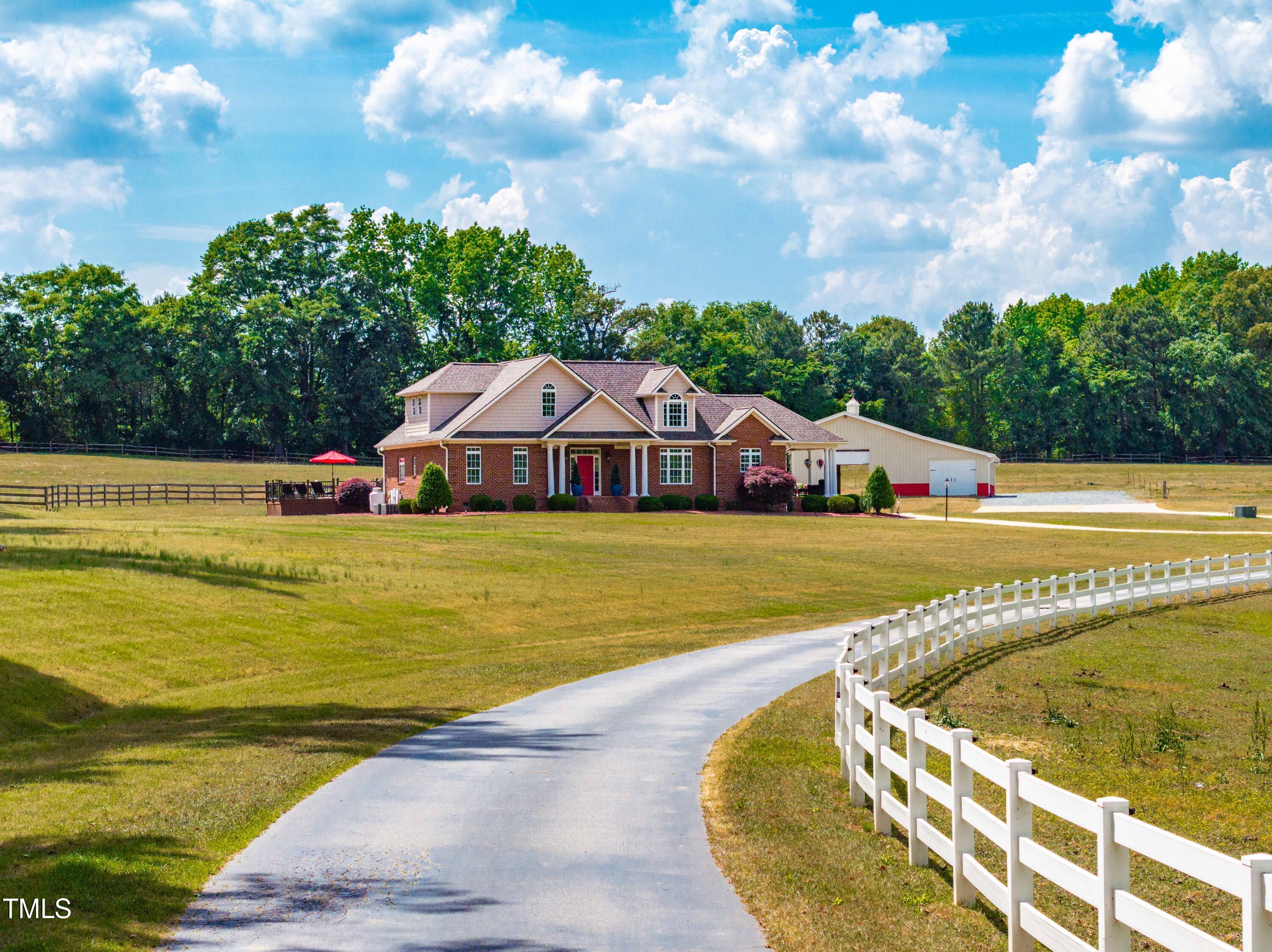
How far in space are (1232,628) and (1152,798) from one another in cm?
1790

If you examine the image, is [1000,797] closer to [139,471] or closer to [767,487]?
[767,487]

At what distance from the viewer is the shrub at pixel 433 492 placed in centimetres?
5653

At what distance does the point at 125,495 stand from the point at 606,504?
2865 centimetres

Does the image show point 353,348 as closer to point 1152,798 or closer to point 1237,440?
point 1237,440

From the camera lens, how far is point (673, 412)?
211 ft

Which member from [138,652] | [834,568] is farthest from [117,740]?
[834,568]

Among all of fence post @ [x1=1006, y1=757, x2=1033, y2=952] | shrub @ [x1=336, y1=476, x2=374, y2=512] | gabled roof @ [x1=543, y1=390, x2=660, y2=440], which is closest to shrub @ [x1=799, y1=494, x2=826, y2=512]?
gabled roof @ [x1=543, y1=390, x2=660, y2=440]

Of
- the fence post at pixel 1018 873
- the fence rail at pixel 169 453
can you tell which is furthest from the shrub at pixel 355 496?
the fence post at pixel 1018 873

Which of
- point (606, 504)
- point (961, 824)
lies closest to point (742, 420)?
point (606, 504)

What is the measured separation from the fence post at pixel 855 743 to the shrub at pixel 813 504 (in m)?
52.4

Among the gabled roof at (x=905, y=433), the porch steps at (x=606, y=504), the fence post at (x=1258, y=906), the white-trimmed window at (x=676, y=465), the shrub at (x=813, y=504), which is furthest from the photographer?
the gabled roof at (x=905, y=433)

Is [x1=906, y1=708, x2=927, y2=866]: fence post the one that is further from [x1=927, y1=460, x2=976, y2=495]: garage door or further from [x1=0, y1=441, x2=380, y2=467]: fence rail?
[x1=0, y1=441, x2=380, y2=467]: fence rail

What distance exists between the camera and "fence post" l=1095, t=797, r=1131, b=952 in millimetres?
6059

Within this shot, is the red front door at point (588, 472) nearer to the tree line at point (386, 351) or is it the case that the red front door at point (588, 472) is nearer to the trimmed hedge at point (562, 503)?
the trimmed hedge at point (562, 503)
